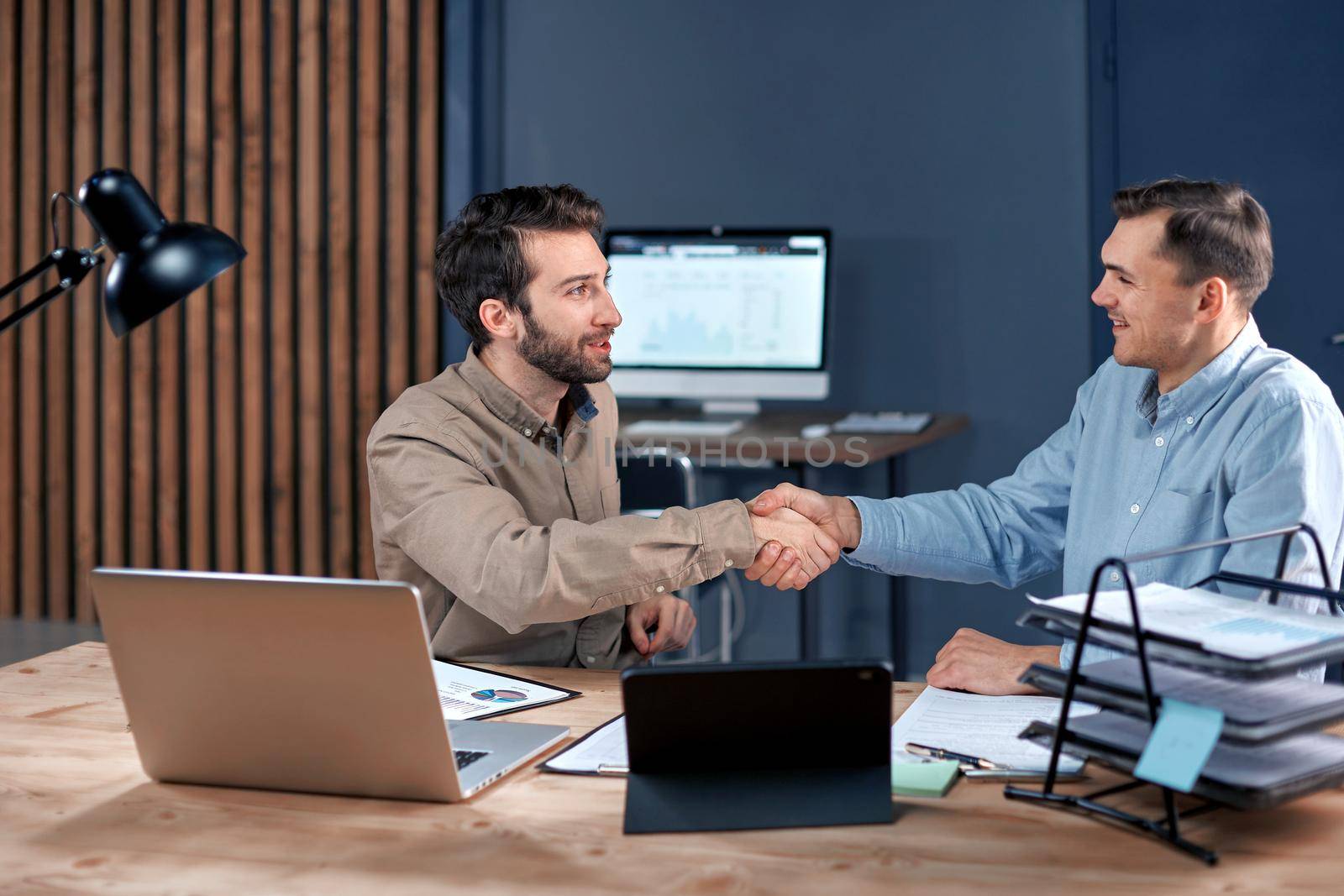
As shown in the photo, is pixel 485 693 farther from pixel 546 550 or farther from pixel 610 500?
pixel 610 500

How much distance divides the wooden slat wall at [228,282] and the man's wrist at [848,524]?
2.56 metres

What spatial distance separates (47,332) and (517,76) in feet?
6.53

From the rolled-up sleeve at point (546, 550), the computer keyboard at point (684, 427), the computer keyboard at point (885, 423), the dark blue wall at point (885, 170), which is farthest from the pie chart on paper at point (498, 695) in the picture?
the dark blue wall at point (885, 170)

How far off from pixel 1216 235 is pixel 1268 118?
2.25m

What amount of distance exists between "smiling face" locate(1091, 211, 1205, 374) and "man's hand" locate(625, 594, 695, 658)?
2.73 feet

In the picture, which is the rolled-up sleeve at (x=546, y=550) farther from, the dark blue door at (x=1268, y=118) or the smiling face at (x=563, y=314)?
the dark blue door at (x=1268, y=118)

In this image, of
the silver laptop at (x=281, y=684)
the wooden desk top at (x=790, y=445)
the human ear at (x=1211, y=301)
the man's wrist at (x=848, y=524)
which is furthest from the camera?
the wooden desk top at (x=790, y=445)

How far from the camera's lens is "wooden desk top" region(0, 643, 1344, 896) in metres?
1.16

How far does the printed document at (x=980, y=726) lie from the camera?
1436mm

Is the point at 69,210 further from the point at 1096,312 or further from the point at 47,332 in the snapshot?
the point at 1096,312

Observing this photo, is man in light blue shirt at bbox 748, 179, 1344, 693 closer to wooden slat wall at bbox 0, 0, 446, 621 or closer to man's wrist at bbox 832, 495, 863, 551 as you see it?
man's wrist at bbox 832, 495, 863, 551

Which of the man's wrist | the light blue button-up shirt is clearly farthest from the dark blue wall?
the man's wrist

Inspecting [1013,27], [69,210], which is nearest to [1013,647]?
[1013,27]

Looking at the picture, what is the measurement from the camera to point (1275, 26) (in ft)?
13.0
